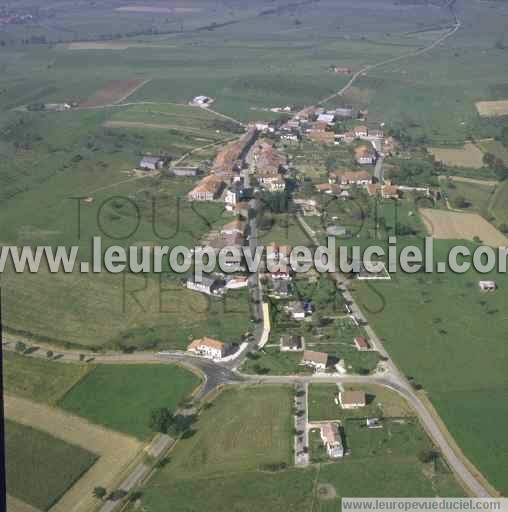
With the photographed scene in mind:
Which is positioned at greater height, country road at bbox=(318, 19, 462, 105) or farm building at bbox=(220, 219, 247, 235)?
country road at bbox=(318, 19, 462, 105)

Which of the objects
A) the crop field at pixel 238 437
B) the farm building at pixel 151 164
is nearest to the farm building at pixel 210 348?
the crop field at pixel 238 437

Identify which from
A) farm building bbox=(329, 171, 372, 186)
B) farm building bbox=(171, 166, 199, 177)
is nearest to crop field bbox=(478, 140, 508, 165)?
farm building bbox=(329, 171, 372, 186)

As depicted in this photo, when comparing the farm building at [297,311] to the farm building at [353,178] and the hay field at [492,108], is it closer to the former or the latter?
the farm building at [353,178]

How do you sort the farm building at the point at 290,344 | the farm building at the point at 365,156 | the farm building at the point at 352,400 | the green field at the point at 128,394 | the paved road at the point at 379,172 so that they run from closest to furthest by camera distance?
the green field at the point at 128,394 < the farm building at the point at 352,400 < the farm building at the point at 290,344 < the paved road at the point at 379,172 < the farm building at the point at 365,156

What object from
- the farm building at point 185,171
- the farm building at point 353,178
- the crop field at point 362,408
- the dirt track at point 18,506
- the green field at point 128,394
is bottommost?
the dirt track at point 18,506

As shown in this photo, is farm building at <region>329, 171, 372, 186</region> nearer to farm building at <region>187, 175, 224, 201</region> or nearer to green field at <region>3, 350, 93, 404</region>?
farm building at <region>187, 175, 224, 201</region>

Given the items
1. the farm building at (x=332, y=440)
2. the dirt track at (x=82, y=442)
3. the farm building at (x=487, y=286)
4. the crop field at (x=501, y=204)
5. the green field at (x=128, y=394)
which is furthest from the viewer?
the crop field at (x=501, y=204)

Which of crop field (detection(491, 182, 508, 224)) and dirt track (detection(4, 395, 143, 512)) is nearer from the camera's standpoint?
dirt track (detection(4, 395, 143, 512))
